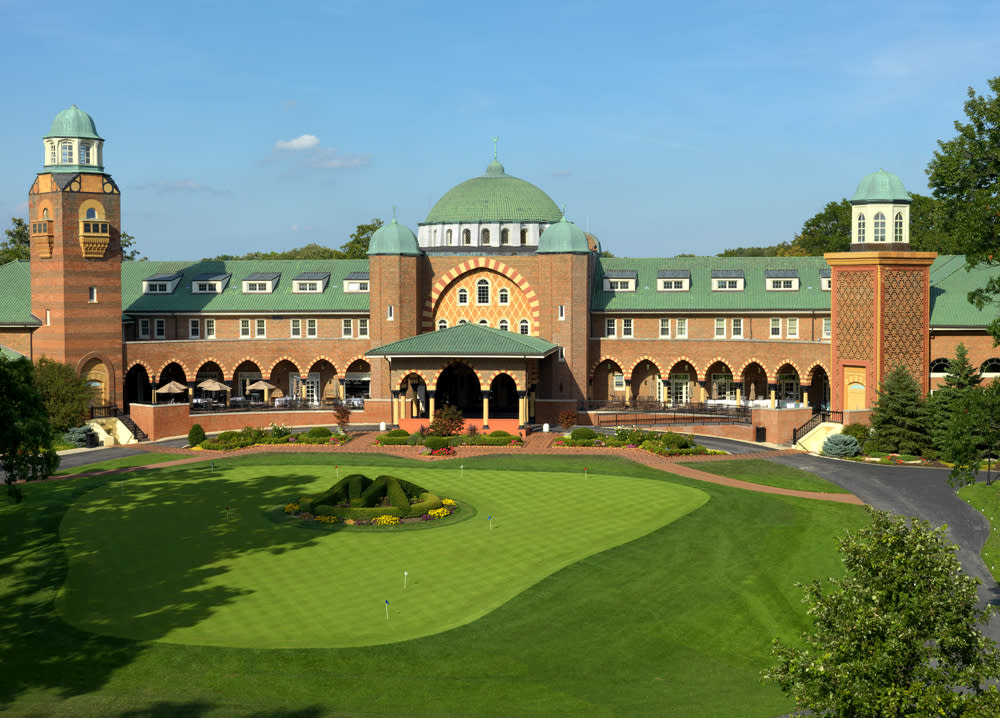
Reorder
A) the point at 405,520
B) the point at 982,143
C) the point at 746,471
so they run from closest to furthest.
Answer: the point at 982,143, the point at 405,520, the point at 746,471

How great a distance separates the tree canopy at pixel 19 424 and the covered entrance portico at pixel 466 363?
28.3m

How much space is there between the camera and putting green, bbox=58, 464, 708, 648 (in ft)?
86.1

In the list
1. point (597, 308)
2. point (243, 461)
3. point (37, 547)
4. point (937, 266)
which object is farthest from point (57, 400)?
point (937, 266)

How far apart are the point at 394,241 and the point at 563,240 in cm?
1199

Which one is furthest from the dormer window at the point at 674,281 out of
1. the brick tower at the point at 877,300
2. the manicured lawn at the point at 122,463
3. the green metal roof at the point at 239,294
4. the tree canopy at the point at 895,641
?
the tree canopy at the point at 895,641

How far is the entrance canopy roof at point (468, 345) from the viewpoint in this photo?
57.9 m

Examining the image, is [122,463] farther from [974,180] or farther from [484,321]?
[974,180]

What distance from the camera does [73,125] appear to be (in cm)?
6144

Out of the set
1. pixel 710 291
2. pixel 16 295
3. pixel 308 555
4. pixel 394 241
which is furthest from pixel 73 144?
pixel 710 291

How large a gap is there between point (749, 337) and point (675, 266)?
8184mm

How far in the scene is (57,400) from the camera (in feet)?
181

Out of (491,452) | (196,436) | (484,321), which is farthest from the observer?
(484,321)

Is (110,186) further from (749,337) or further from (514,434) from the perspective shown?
(749,337)

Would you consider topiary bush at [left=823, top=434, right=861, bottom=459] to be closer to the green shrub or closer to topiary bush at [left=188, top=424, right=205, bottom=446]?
the green shrub
